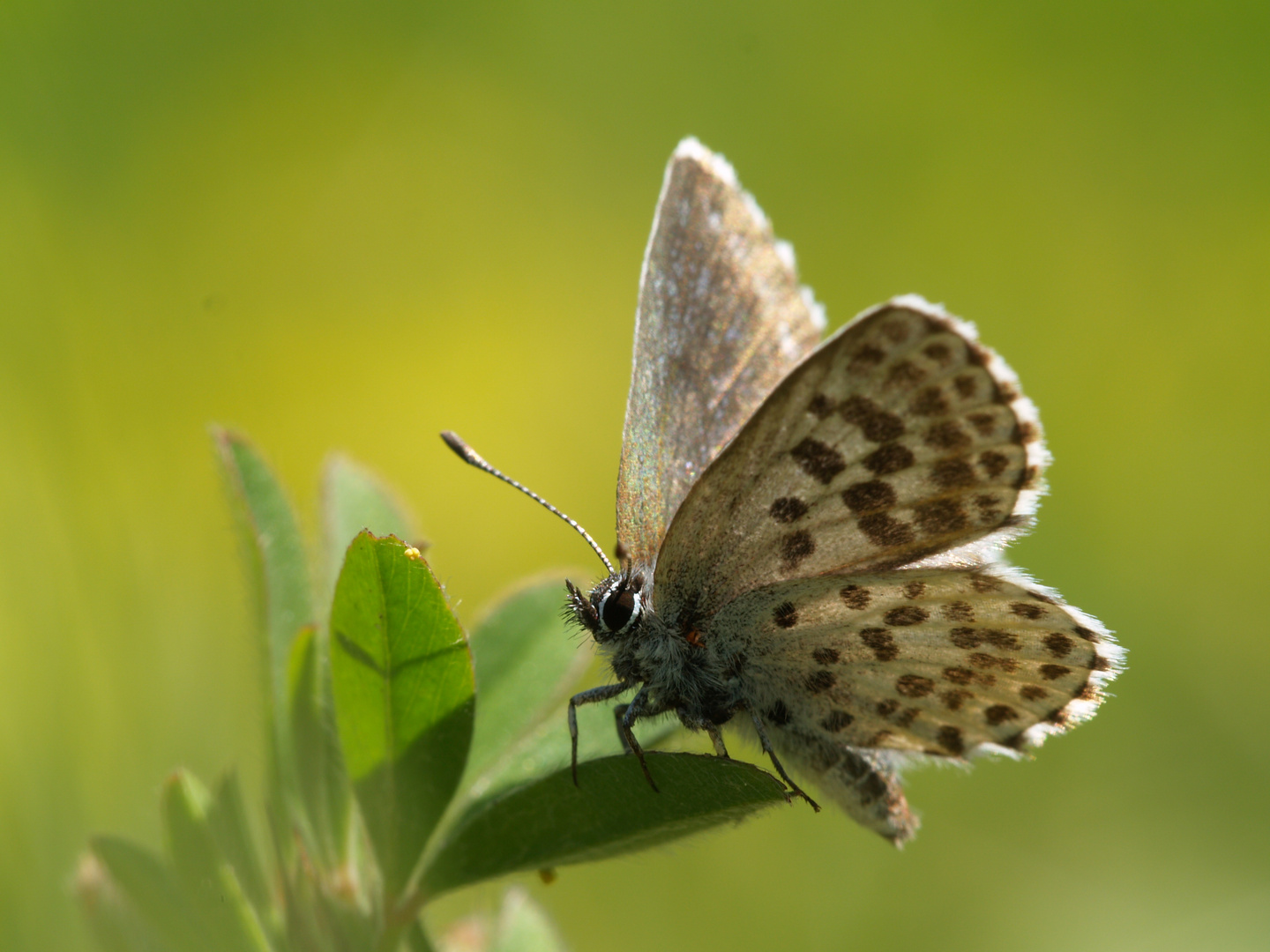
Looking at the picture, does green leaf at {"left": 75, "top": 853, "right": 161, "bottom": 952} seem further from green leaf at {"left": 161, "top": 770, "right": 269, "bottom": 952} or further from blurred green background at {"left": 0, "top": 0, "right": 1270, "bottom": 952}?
blurred green background at {"left": 0, "top": 0, "right": 1270, "bottom": 952}

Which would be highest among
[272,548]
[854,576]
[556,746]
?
[272,548]

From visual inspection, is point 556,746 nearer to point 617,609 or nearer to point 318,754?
point 617,609

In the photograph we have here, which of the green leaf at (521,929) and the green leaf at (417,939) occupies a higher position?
the green leaf at (417,939)

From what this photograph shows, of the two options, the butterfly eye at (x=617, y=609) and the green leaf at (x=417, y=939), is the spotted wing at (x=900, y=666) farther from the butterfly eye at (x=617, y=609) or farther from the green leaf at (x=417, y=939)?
the green leaf at (x=417, y=939)

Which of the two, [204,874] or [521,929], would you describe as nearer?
[204,874]

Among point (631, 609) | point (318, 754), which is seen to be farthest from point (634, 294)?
point (318, 754)

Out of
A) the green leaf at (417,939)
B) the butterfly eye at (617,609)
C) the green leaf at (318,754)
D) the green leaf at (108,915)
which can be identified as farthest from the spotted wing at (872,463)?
the green leaf at (108,915)

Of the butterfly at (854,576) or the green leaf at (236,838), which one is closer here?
the green leaf at (236,838)

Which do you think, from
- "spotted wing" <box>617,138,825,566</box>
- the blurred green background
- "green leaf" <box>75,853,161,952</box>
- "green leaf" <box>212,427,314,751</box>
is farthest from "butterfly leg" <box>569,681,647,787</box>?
the blurred green background
